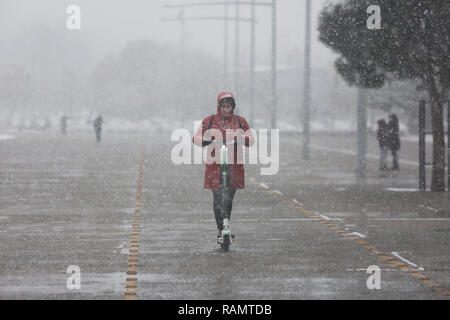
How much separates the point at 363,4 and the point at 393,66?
5.00 feet

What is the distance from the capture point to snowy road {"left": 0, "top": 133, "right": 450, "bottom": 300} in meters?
9.92

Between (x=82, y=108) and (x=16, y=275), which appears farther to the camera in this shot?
(x=82, y=108)

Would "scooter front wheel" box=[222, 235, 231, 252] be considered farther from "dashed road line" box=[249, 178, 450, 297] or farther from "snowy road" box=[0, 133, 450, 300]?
"dashed road line" box=[249, 178, 450, 297]

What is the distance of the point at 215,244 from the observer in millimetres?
13312

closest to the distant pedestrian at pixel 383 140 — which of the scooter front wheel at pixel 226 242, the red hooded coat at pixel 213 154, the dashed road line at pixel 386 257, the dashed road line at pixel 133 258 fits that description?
the dashed road line at pixel 386 257

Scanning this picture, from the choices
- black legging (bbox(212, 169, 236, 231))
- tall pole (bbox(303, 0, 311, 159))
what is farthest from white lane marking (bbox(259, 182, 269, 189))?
tall pole (bbox(303, 0, 311, 159))

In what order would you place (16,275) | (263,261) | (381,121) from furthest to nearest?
(381,121), (263,261), (16,275)

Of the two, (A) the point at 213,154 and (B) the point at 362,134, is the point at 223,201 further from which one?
(B) the point at 362,134

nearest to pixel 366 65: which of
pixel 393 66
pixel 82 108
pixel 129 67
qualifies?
pixel 393 66

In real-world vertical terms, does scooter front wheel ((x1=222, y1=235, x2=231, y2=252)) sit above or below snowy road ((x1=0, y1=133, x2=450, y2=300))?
above

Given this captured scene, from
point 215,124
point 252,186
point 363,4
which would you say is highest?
point 363,4

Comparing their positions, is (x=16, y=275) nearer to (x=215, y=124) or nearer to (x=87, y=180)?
(x=215, y=124)

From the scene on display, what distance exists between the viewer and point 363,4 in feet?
72.1

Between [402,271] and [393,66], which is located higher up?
[393,66]
